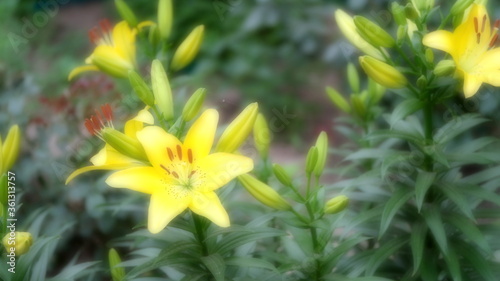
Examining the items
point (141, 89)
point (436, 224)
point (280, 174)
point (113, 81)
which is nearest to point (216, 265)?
point (280, 174)

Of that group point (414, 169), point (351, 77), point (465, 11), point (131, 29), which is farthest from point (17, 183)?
point (465, 11)

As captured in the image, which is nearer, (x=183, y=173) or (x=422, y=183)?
(x=183, y=173)

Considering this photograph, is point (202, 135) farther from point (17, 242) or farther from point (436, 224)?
point (436, 224)

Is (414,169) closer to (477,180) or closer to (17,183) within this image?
(477,180)

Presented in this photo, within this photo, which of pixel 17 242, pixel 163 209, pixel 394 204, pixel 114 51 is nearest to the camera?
pixel 163 209

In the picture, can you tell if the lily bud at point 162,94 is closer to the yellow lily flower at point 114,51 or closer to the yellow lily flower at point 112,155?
the yellow lily flower at point 112,155

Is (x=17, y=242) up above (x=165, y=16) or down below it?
below
